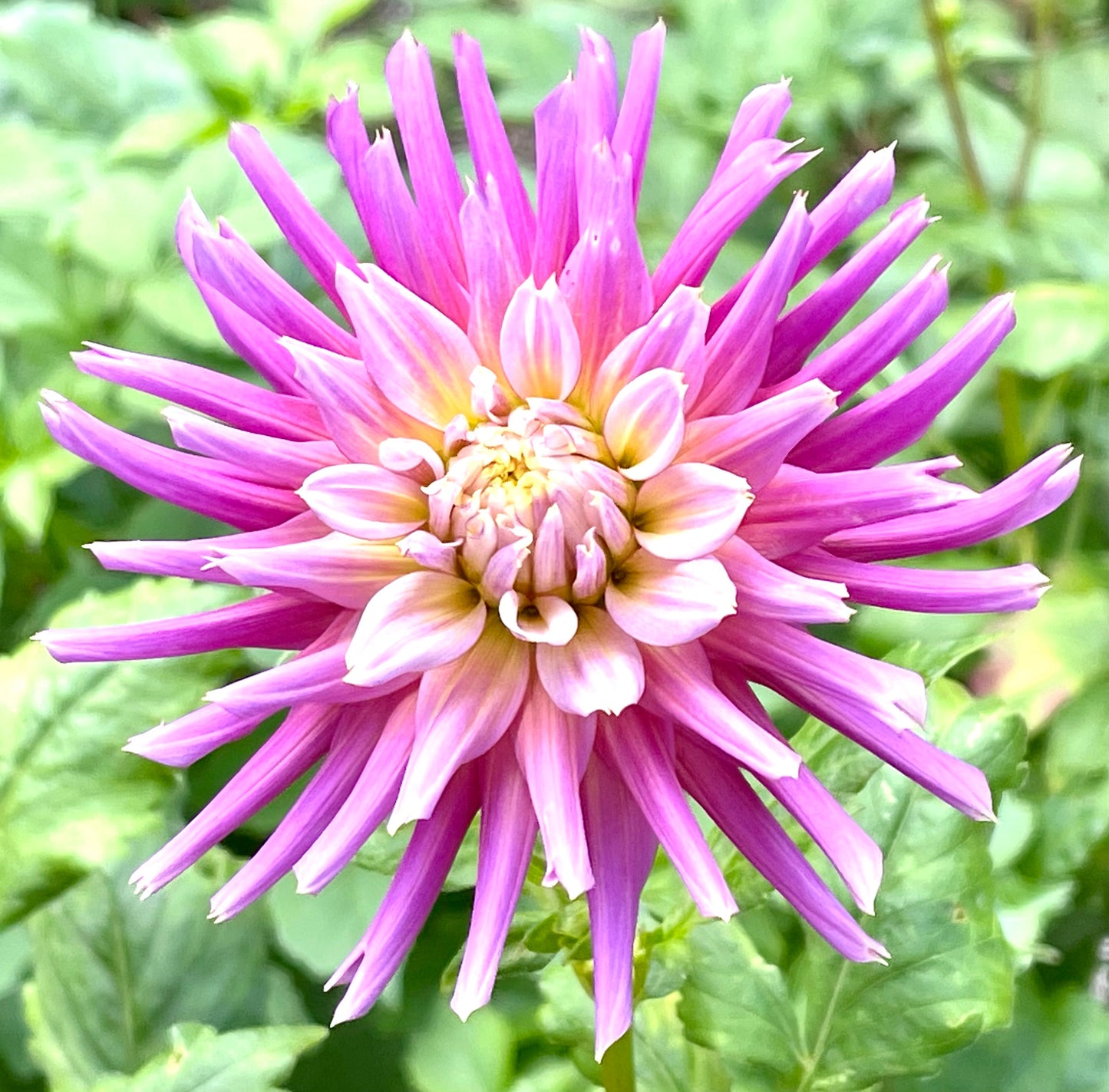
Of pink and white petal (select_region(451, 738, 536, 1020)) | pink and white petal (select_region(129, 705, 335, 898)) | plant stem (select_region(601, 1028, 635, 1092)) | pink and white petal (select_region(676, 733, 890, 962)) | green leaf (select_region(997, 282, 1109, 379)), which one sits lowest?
green leaf (select_region(997, 282, 1109, 379))

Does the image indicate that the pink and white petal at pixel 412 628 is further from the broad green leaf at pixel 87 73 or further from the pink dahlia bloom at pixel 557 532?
the broad green leaf at pixel 87 73

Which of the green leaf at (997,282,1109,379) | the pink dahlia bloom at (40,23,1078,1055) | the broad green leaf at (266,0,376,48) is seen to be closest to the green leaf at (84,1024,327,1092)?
the pink dahlia bloom at (40,23,1078,1055)

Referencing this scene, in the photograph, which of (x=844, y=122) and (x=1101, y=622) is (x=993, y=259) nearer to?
(x=1101, y=622)

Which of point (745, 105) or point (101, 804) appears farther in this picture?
point (101, 804)

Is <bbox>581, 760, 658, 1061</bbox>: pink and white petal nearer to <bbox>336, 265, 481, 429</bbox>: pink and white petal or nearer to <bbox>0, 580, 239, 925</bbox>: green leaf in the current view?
<bbox>336, 265, 481, 429</bbox>: pink and white petal

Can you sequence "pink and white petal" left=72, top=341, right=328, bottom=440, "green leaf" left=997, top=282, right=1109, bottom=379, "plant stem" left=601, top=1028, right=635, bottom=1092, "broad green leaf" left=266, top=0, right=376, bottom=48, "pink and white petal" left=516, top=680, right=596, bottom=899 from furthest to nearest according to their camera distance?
"broad green leaf" left=266, top=0, right=376, bottom=48, "green leaf" left=997, top=282, right=1109, bottom=379, "plant stem" left=601, top=1028, right=635, bottom=1092, "pink and white petal" left=72, top=341, right=328, bottom=440, "pink and white petal" left=516, top=680, right=596, bottom=899

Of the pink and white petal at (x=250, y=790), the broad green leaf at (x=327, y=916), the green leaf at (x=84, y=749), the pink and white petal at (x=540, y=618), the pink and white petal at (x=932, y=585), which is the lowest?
the broad green leaf at (x=327, y=916)

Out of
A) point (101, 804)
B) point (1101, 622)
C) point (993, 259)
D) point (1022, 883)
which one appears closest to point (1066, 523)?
point (1101, 622)

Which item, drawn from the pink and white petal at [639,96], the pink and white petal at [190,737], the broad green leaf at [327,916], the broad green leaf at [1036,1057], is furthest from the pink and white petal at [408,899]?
the broad green leaf at [1036,1057]
